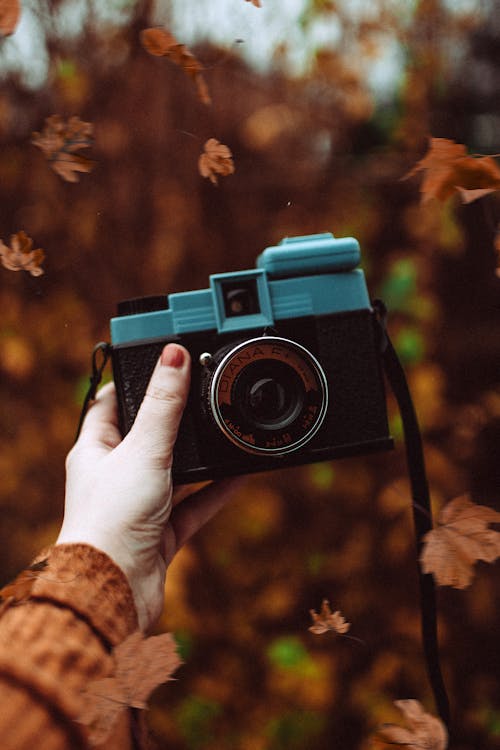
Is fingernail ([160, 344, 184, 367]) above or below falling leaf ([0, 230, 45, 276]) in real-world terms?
below

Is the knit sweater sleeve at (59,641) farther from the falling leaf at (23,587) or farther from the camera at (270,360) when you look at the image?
the camera at (270,360)

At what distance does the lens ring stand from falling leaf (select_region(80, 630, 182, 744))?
233 mm

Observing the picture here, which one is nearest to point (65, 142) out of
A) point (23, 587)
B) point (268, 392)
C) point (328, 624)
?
point (268, 392)

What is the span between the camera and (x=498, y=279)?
1.49 m

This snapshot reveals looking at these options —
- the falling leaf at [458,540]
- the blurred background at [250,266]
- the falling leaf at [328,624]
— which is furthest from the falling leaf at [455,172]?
the blurred background at [250,266]

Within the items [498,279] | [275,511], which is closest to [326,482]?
[275,511]

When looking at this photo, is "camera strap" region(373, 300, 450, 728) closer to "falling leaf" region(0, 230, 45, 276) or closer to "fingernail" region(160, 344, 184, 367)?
"fingernail" region(160, 344, 184, 367)

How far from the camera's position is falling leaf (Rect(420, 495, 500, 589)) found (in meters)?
0.70

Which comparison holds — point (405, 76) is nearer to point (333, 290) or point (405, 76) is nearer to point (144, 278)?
point (144, 278)

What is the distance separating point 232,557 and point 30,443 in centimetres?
52

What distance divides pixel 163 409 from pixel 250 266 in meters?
0.80

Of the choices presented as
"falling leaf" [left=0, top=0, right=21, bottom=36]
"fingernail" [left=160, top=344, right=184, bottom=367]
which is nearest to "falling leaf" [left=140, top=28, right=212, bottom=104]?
"falling leaf" [left=0, top=0, right=21, bottom=36]

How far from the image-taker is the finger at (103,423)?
87cm

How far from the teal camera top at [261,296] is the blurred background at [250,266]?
2.23 feet
